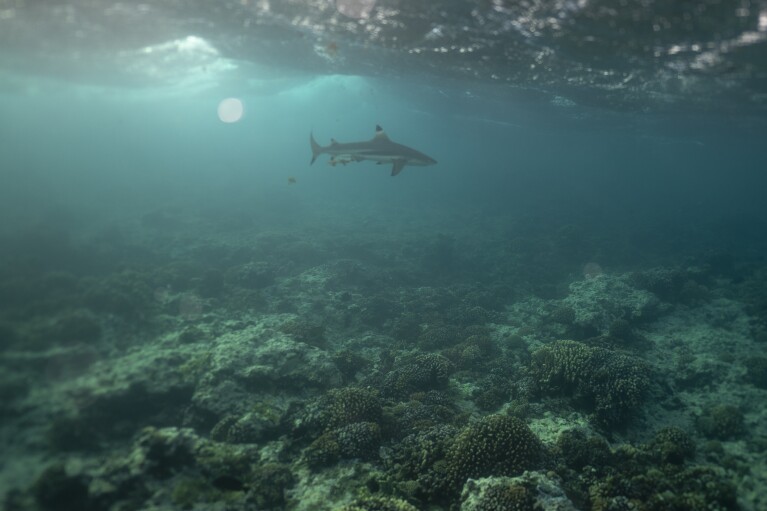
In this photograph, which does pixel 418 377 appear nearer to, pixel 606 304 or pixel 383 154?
pixel 383 154

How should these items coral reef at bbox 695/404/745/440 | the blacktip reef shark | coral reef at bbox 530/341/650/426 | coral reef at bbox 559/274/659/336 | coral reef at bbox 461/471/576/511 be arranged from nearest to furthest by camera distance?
coral reef at bbox 461/471/576/511 < coral reef at bbox 695/404/745/440 < coral reef at bbox 530/341/650/426 < coral reef at bbox 559/274/659/336 < the blacktip reef shark

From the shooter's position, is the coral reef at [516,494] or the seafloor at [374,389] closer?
the coral reef at [516,494]

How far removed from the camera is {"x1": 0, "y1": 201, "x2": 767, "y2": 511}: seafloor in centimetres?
591

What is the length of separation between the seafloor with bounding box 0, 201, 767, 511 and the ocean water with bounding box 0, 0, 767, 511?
58mm

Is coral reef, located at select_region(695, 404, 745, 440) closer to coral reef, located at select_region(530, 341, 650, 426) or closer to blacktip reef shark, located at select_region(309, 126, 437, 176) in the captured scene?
coral reef, located at select_region(530, 341, 650, 426)

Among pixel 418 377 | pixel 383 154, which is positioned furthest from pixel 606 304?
pixel 383 154

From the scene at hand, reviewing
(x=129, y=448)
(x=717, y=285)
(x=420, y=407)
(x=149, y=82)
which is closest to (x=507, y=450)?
(x=420, y=407)

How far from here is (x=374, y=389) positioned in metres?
9.52

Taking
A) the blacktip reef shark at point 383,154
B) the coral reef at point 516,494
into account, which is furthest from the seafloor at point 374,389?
the blacktip reef shark at point 383,154

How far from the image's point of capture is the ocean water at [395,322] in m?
6.30

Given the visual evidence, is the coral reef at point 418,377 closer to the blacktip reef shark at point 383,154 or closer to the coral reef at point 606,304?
the coral reef at point 606,304

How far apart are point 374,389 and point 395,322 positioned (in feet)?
22.2

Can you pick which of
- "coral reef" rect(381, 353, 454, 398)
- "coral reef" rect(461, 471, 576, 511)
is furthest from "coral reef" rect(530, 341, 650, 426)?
"coral reef" rect(461, 471, 576, 511)

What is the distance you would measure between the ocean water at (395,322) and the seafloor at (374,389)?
0.06m
